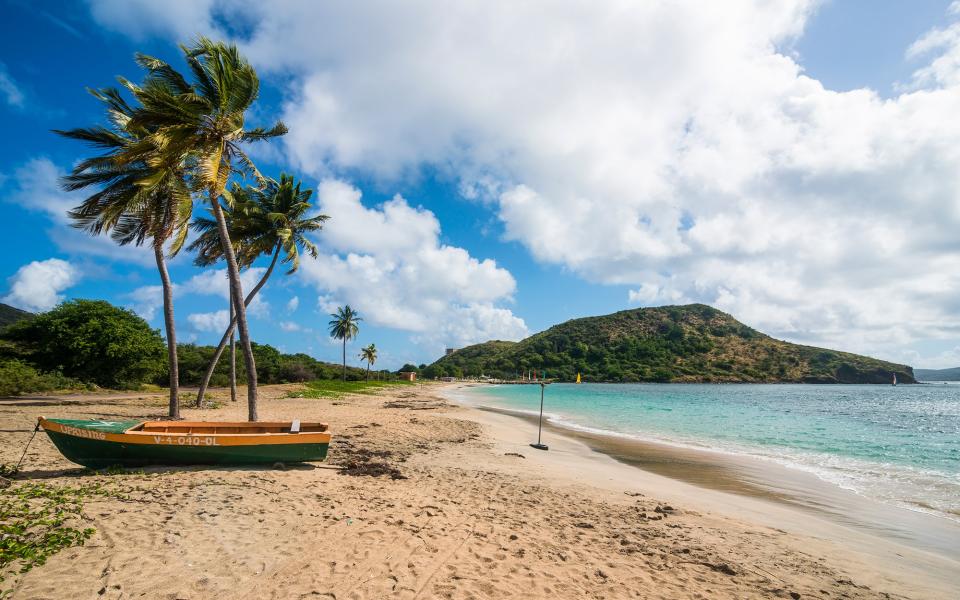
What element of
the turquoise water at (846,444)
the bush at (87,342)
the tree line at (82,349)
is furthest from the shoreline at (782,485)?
the bush at (87,342)

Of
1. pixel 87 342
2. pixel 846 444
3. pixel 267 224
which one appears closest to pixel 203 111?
pixel 267 224

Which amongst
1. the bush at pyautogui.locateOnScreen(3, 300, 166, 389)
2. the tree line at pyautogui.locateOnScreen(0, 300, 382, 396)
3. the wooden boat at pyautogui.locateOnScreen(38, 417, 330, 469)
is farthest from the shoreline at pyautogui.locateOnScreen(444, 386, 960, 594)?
the bush at pyautogui.locateOnScreen(3, 300, 166, 389)

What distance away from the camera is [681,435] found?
21.3 metres

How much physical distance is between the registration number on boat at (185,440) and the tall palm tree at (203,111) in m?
3.75

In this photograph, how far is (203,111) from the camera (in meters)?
11.6

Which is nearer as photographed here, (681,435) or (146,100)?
(146,100)

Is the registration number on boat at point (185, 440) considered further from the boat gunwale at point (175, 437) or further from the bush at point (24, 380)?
the bush at point (24, 380)

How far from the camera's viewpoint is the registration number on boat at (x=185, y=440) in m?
8.00

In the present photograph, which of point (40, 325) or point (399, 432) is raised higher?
point (40, 325)

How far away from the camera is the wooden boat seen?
7.67m

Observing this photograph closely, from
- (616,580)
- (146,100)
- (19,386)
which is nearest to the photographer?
(616,580)

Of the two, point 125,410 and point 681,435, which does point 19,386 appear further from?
A: point 681,435

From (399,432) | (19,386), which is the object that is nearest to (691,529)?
(399,432)

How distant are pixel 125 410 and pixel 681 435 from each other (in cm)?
2493
